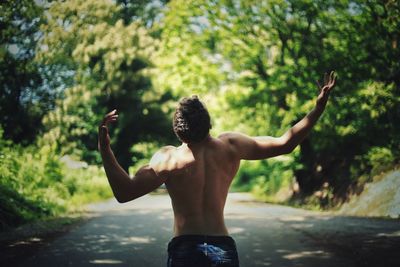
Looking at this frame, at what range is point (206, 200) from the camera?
98.7 inches

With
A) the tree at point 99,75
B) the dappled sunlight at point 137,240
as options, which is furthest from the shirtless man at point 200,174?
the tree at point 99,75

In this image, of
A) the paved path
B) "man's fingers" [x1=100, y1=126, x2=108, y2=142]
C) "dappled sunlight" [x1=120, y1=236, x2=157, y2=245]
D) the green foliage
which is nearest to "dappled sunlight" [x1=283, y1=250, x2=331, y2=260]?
the paved path

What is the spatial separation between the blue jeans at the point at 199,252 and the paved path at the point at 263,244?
4.59m

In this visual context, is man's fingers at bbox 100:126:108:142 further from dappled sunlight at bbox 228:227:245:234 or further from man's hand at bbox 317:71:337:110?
dappled sunlight at bbox 228:227:245:234

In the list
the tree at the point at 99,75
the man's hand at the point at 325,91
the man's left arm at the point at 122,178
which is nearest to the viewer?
the man's left arm at the point at 122,178

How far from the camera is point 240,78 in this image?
19688mm

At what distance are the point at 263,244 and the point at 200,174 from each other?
669 centimetres

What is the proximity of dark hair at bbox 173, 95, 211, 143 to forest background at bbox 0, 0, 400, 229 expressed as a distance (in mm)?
7955

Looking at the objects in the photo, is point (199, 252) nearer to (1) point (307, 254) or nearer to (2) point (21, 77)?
(1) point (307, 254)

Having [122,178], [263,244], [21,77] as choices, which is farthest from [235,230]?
[21,77]

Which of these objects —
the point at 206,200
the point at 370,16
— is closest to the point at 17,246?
the point at 206,200

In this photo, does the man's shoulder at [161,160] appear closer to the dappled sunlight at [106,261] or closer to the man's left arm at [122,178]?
the man's left arm at [122,178]

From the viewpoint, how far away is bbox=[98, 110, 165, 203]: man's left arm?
7.57ft

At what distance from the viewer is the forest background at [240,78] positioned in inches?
466
